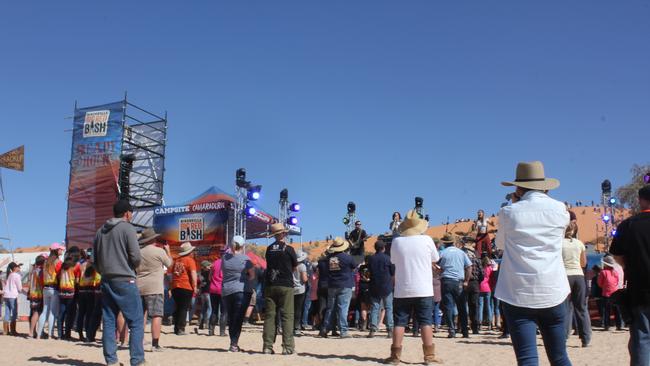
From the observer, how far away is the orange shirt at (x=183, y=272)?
11308mm

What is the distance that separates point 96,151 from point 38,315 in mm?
13034

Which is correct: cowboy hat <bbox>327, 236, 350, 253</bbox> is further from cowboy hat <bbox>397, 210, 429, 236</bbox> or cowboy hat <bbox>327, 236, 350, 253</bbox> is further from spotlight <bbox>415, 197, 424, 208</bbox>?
spotlight <bbox>415, 197, 424, 208</bbox>

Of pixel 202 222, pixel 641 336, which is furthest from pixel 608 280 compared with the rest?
pixel 202 222

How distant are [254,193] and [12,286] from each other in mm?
8593

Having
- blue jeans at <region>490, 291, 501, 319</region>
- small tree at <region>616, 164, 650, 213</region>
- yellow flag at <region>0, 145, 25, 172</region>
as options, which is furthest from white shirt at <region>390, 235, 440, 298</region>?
small tree at <region>616, 164, 650, 213</region>

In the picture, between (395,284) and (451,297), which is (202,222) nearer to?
(451,297)

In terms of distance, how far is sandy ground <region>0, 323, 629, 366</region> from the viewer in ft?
25.8

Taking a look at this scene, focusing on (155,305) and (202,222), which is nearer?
(155,305)

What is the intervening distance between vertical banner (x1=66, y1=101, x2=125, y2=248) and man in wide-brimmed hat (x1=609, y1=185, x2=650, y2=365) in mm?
20902

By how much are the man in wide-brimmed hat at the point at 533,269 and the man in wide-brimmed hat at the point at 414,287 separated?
11.1 feet

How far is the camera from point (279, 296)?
8.63 meters

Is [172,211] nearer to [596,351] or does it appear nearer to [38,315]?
[38,315]

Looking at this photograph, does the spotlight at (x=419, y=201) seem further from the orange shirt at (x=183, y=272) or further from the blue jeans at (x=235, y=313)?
the blue jeans at (x=235, y=313)

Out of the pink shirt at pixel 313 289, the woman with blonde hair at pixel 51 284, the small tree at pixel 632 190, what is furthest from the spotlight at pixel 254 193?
the small tree at pixel 632 190
